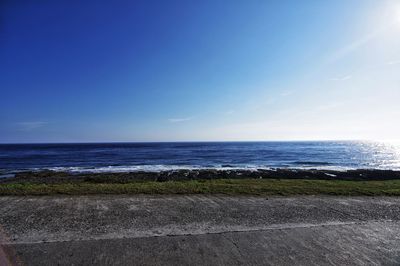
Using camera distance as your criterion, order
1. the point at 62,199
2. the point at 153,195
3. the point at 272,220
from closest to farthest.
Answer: the point at 272,220 < the point at 62,199 < the point at 153,195

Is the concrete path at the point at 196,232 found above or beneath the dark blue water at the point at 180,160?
above

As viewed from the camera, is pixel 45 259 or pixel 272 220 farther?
pixel 272 220

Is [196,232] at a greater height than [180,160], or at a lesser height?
greater

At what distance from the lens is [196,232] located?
5223mm

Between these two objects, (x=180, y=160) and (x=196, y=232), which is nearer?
(x=196, y=232)

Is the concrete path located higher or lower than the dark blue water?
higher

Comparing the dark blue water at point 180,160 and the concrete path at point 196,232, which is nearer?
the concrete path at point 196,232

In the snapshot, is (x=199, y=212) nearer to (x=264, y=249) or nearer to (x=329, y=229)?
(x=264, y=249)

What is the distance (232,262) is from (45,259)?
3.03m

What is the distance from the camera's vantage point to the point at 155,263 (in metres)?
3.87

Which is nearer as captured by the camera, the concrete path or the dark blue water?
the concrete path

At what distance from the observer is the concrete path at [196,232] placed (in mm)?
4090

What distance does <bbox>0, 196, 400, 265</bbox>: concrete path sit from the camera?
409 cm

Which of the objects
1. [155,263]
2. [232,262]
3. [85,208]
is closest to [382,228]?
[232,262]
